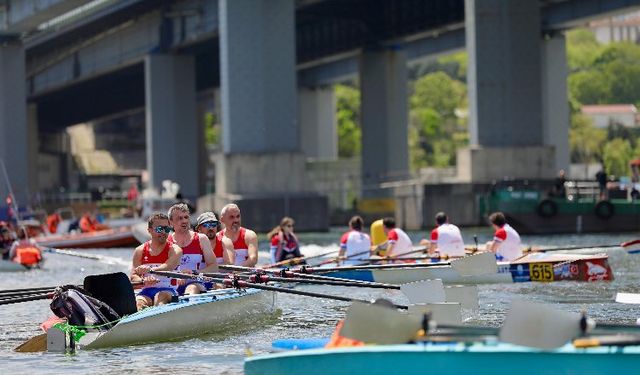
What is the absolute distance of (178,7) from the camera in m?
82.6

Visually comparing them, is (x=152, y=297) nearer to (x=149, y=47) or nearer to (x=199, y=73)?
(x=149, y=47)

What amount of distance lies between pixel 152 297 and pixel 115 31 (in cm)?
7108

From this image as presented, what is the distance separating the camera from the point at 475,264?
2370 centimetres

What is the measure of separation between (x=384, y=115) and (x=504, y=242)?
63.0 m

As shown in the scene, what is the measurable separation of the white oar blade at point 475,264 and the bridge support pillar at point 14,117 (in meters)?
55.6

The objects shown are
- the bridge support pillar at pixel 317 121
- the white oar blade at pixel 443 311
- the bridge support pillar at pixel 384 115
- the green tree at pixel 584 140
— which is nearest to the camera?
the white oar blade at pixel 443 311

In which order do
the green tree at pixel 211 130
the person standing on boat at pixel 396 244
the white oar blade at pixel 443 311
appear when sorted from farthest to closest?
1. the green tree at pixel 211 130
2. the person standing on boat at pixel 396 244
3. the white oar blade at pixel 443 311

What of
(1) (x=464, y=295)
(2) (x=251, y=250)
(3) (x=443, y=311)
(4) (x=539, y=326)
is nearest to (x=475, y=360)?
(4) (x=539, y=326)

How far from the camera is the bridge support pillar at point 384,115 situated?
3615 inches

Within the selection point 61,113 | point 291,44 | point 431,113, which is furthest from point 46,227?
point 431,113

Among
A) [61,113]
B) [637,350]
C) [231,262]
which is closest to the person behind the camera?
[637,350]

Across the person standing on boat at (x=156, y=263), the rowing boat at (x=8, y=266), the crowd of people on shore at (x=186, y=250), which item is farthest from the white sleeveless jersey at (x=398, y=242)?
the rowing boat at (x=8, y=266)

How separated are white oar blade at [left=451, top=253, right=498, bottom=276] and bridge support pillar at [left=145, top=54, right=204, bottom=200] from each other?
63736 mm

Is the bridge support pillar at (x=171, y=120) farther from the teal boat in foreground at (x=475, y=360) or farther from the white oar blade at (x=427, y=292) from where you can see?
the teal boat in foreground at (x=475, y=360)
